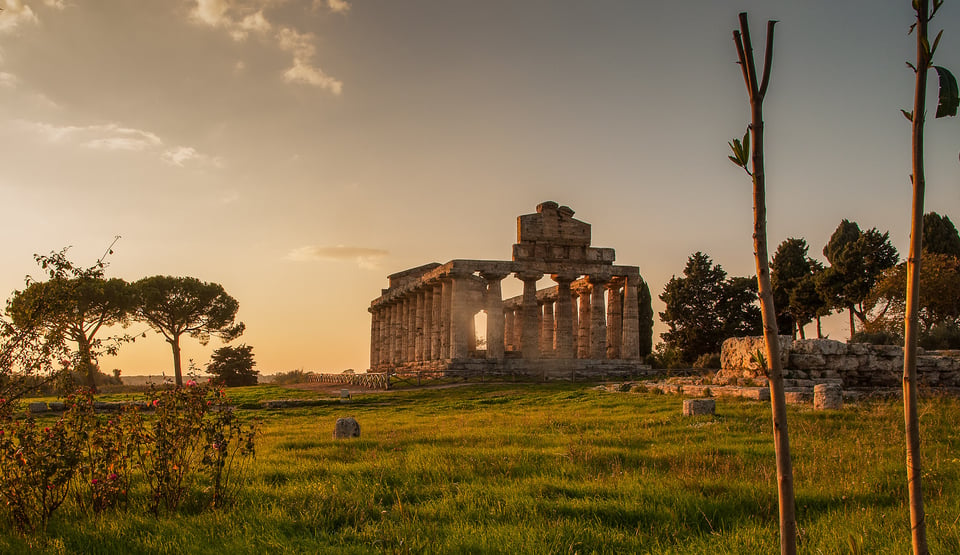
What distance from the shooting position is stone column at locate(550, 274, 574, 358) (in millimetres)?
43750

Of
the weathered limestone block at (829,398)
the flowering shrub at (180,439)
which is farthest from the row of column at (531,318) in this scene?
the flowering shrub at (180,439)

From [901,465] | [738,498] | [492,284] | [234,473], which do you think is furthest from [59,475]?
[492,284]

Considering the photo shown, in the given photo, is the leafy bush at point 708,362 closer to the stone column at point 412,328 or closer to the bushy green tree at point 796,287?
the bushy green tree at point 796,287

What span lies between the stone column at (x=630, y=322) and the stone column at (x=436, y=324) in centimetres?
1282

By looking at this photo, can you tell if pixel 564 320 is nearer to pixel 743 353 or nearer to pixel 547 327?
pixel 547 327

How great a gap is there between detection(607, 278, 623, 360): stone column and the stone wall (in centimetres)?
2452

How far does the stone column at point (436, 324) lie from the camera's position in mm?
A: 46250

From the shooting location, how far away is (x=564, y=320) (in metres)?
44.4

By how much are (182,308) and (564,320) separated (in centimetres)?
3280

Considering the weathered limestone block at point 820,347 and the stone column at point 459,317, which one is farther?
the stone column at point 459,317

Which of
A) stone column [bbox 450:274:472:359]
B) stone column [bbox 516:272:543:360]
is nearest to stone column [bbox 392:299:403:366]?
stone column [bbox 450:274:472:359]

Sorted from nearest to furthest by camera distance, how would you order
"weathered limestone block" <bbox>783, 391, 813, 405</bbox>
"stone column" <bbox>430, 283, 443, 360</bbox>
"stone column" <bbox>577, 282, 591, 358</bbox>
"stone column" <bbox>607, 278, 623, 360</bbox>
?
"weathered limestone block" <bbox>783, 391, 813, 405</bbox> → "stone column" <bbox>607, 278, 623, 360</bbox> → "stone column" <bbox>430, 283, 443, 360</bbox> → "stone column" <bbox>577, 282, 591, 358</bbox>

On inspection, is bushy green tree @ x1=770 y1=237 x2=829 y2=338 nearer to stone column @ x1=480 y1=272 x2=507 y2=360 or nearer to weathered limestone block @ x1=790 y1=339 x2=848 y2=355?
stone column @ x1=480 y1=272 x2=507 y2=360

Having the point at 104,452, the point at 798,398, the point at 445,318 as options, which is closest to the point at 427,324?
the point at 445,318
